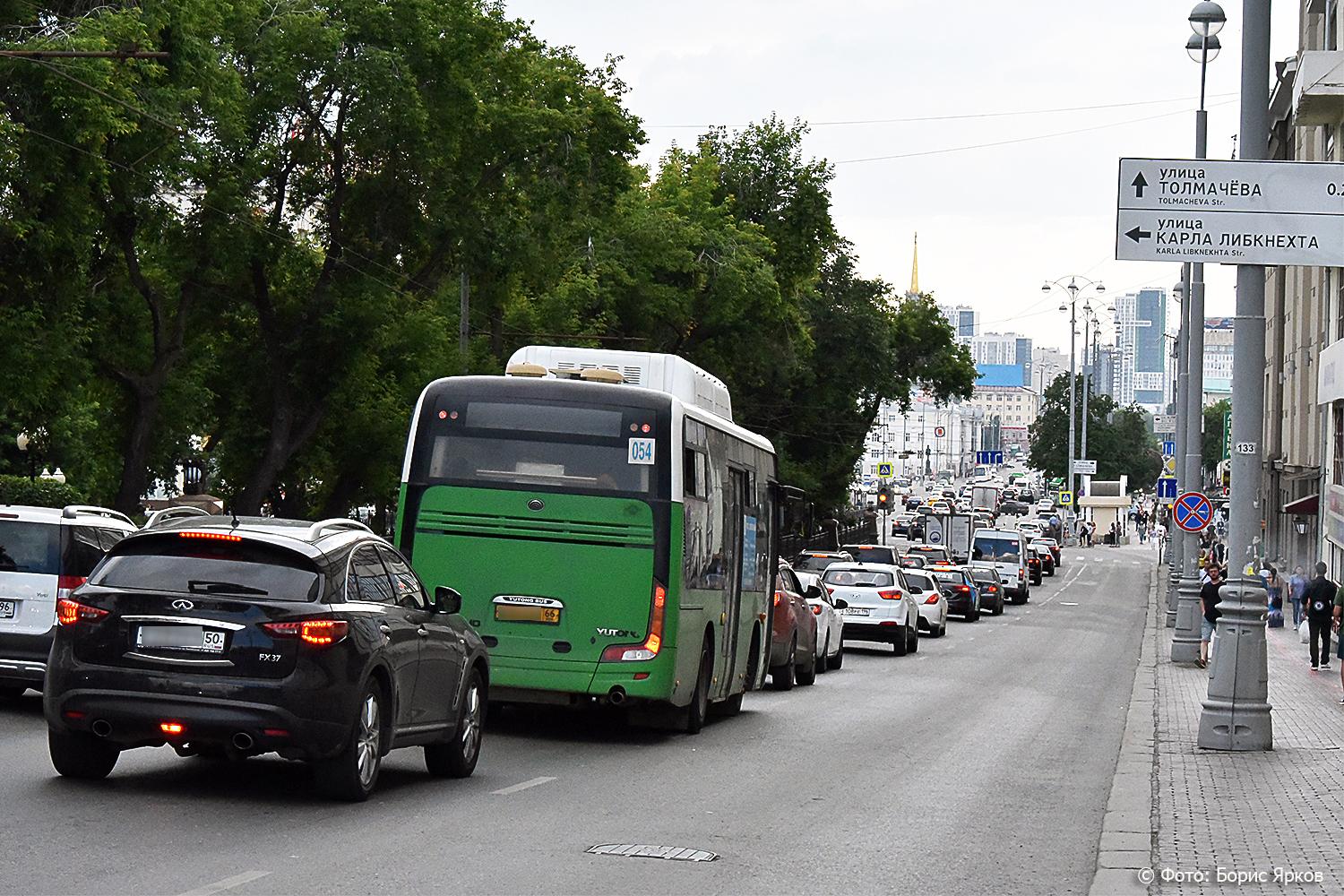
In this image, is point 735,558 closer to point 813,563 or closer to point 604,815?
point 604,815

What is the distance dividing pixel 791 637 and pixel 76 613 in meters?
15.6

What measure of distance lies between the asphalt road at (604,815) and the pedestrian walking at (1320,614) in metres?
12.5

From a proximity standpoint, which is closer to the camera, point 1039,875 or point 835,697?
point 1039,875

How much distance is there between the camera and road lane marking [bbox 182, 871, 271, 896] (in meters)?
8.40

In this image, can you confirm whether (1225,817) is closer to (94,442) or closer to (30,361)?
(30,361)

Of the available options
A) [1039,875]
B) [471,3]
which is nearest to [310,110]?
[471,3]

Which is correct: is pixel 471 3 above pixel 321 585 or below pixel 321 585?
above

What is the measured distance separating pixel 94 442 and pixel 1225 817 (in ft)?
157

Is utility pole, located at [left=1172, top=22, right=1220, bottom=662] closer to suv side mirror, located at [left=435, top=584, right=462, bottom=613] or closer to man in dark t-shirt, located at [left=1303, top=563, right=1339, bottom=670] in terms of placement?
man in dark t-shirt, located at [left=1303, top=563, right=1339, bottom=670]

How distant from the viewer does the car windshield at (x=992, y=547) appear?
74688 mm

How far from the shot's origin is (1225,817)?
479 inches

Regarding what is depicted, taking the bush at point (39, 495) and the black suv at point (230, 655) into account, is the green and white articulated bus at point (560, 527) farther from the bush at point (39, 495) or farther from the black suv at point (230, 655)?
the bush at point (39, 495)

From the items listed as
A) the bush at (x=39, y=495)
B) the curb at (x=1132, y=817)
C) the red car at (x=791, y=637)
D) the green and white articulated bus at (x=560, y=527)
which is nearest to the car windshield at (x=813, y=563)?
the bush at (x=39, y=495)

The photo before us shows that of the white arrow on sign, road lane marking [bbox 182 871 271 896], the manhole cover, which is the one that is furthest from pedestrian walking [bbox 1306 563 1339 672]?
road lane marking [bbox 182 871 271 896]
